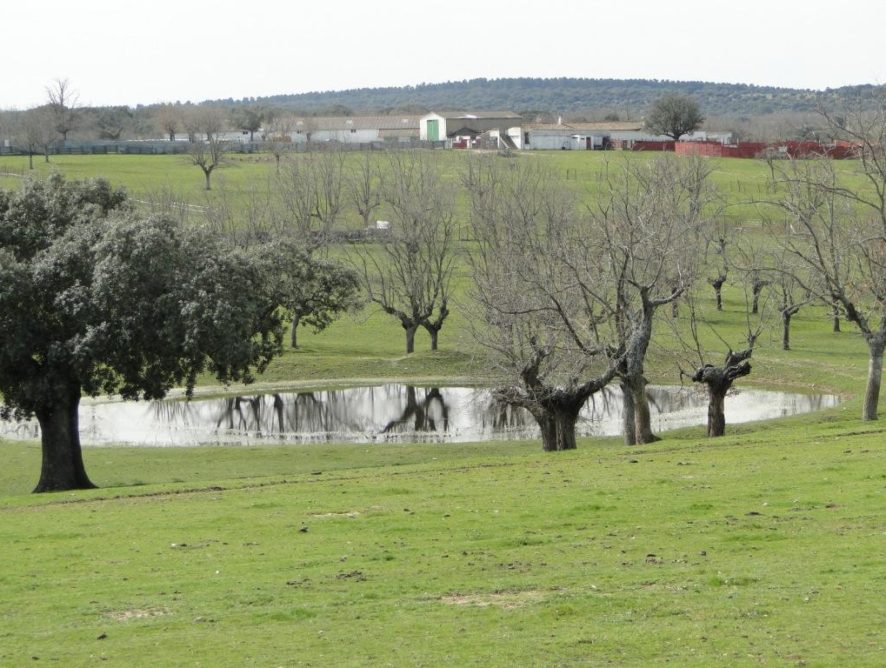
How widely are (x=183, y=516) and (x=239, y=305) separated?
1086 centimetres

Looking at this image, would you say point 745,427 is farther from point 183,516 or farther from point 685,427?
point 183,516

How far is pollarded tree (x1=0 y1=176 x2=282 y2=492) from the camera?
32844 mm

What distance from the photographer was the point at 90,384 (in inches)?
1298

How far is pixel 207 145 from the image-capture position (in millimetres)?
140875

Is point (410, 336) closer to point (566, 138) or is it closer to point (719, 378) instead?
point (719, 378)

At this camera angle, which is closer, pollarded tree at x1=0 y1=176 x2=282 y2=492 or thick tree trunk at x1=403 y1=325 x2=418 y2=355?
pollarded tree at x1=0 y1=176 x2=282 y2=492

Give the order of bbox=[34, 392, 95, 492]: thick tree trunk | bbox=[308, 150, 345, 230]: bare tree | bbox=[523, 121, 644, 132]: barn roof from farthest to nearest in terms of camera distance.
Result: bbox=[523, 121, 644, 132]: barn roof → bbox=[308, 150, 345, 230]: bare tree → bbox=[34, 392, 95, 492]: thick tree trunk

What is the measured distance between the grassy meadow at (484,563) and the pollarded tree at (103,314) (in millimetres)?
4721

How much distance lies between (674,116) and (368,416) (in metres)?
120

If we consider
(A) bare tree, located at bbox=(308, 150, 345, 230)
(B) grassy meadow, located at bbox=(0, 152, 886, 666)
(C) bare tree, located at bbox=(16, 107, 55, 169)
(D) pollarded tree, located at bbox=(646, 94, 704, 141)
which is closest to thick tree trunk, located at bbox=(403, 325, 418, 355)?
(A) bare tree, located at bbox=(308, 150, 345, 230)

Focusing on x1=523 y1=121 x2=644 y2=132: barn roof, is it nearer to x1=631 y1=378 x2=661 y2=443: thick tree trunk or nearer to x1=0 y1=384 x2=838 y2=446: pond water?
x1=0 y1=384 x2=838 y2=446: pond water

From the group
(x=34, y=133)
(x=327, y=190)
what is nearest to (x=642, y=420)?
(x=327, y=190)

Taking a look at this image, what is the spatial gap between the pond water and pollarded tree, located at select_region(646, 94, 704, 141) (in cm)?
11126

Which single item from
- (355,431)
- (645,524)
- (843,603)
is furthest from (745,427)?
(843,603)
